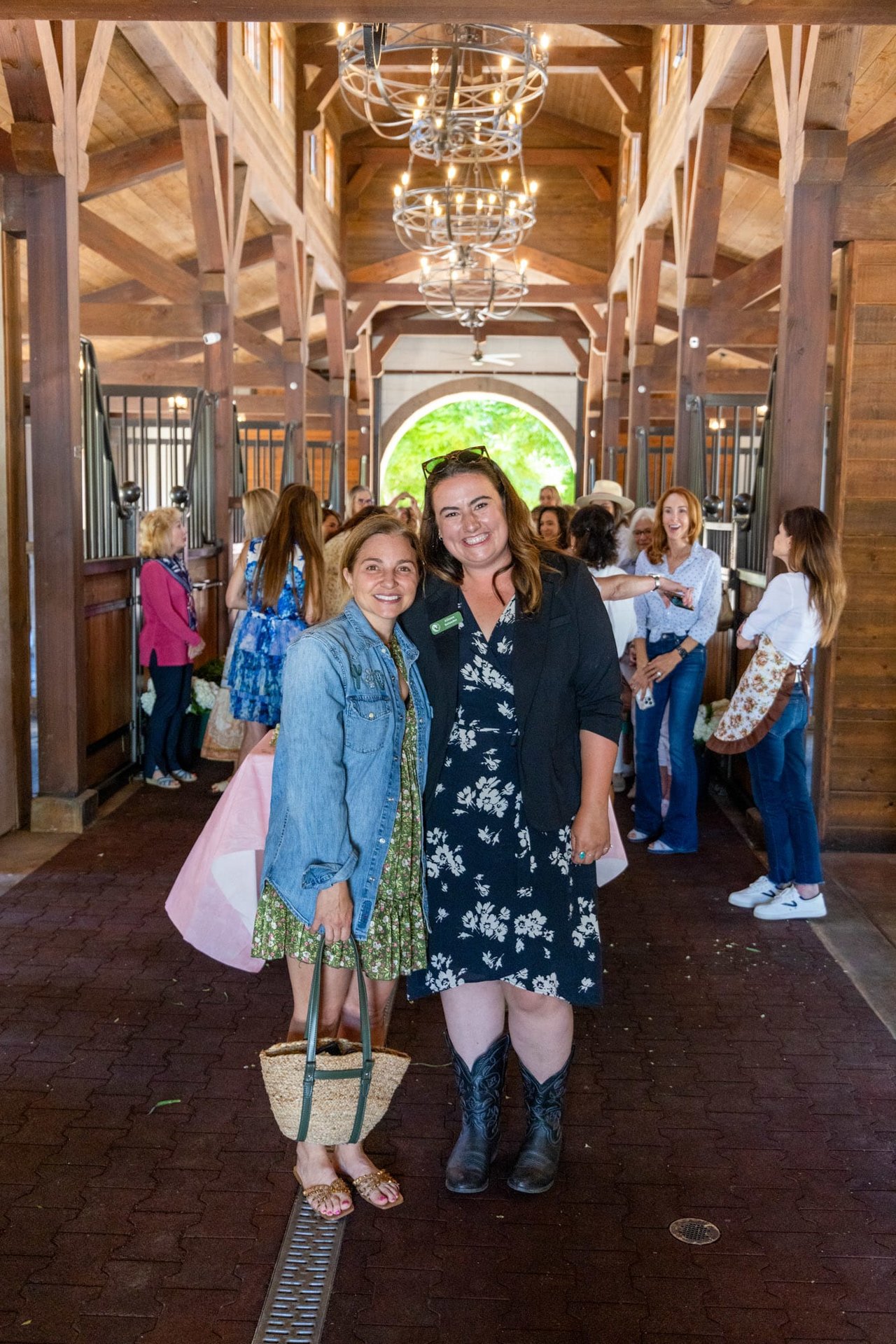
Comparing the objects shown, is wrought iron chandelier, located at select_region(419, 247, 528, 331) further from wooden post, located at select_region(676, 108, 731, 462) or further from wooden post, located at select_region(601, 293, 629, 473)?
wooden post, located at select_region(676, 108, 731, 462)

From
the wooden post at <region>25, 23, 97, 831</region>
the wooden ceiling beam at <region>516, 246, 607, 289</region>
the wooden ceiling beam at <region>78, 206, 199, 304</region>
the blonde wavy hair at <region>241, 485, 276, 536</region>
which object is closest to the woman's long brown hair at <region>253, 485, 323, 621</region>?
the blonde wavy hair at <region>241, 485, 276, 536</region>

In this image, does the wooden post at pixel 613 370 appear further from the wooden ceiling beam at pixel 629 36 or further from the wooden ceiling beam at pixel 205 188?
the wooden ceiling beam at pixel 205 188

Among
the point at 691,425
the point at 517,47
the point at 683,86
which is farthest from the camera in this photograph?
the point at 517,47

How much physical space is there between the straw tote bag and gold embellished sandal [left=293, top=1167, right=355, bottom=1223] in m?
0.19

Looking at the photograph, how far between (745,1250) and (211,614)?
6823mm

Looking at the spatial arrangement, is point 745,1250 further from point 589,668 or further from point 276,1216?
point 589,668

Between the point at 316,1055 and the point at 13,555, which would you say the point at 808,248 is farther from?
the point at 316,1055

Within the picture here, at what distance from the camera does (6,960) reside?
4.07 m

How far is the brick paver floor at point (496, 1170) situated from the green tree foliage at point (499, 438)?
22022mm

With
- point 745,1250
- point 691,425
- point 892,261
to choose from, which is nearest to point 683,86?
point 691,425

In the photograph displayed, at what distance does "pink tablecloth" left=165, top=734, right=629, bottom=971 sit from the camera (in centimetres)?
343

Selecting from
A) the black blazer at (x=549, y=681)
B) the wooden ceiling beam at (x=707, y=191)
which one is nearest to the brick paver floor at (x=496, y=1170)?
the black blazer at (x=549, y=681)

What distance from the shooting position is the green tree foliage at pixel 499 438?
25781mm

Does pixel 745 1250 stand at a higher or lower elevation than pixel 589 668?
lower
